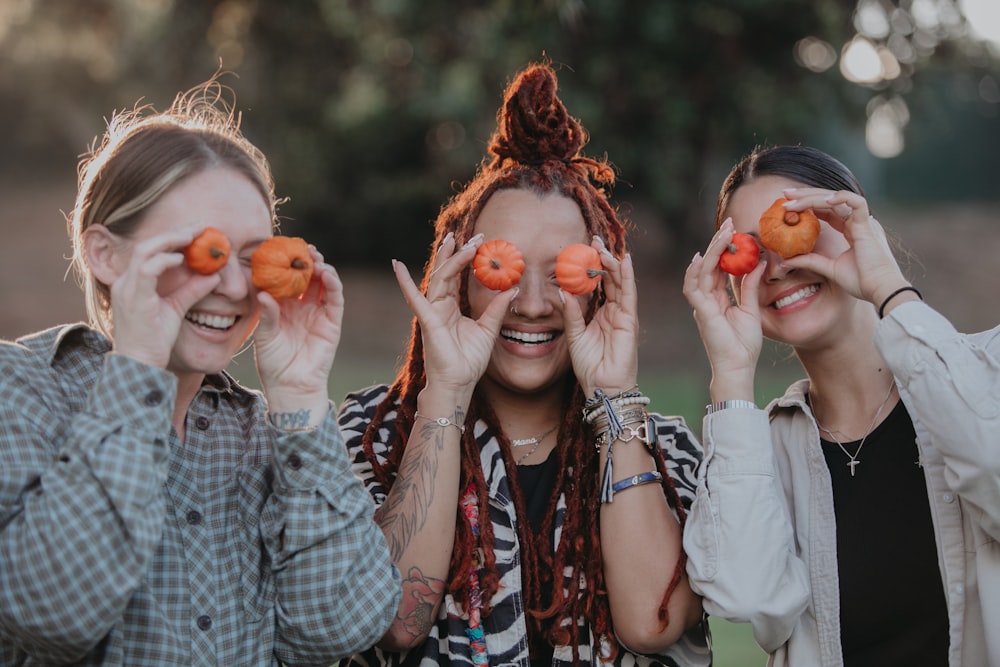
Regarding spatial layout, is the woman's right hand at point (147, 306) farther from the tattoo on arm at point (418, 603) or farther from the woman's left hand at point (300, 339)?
the tattoo on arm at point (418, 603)

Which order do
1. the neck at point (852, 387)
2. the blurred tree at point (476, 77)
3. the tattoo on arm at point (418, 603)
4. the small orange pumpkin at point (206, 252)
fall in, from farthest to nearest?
the blurred tree at point (476, 77) < the neck at point (852, 387) < the tattoo on arm at point (418, 603) < the small orange pumpkin at point (206, 252)

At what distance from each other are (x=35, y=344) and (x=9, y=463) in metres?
0.40

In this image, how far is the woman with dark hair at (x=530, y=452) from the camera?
3096 millimetres

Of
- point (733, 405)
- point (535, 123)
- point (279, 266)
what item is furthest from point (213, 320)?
point (733, 405)

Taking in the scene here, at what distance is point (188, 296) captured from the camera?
2.57 metres

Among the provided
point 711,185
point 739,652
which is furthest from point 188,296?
point 711,185

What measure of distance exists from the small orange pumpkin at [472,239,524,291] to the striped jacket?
0.54 meters

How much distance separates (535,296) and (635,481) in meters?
0.72

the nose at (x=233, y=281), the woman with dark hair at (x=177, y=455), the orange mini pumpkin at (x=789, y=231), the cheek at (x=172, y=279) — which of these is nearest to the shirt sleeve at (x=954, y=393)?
the orange mini pumpkin at (x=789, y=231)

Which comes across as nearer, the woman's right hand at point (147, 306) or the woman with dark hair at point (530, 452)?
the woman's right hand at point (147, 306)

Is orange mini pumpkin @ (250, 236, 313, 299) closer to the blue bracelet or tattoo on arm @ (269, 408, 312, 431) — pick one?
tattoo on arm @ (269, 408, 312, 431)

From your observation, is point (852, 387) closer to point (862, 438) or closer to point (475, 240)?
point (862, 438)

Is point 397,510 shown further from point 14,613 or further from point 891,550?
point 891,550

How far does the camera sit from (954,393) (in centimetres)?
272
